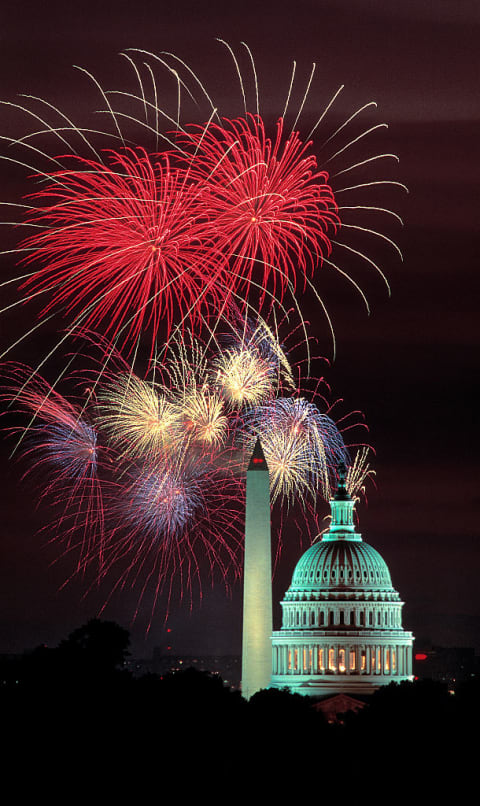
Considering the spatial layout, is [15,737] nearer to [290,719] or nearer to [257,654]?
[290,719]

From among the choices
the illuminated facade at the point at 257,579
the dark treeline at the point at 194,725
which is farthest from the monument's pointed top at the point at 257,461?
the dark treeline at the point at 194,725

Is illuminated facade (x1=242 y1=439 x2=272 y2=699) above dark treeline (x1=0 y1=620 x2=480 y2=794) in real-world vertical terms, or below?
above

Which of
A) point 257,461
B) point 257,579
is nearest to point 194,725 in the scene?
point 257,461

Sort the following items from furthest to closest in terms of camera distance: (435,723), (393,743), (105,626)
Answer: (105,626), (435,723), (393,743)

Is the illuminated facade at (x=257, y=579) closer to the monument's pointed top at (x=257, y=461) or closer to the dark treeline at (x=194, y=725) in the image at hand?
the monument's pointed top at (x=257, y=461)

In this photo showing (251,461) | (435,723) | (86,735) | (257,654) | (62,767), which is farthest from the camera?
(257,654)

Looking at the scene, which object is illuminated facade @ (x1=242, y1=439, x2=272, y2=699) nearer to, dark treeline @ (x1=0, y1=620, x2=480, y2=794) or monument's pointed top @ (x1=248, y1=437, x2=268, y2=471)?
monument's pointed top @ (x1=248, y1=437, x2=268, y2=471)

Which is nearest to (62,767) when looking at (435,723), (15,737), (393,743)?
A: (15,737)

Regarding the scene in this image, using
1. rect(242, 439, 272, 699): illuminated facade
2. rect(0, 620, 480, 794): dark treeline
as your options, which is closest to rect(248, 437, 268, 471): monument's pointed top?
rect(242, 439, 272, 699): illuminated facade
